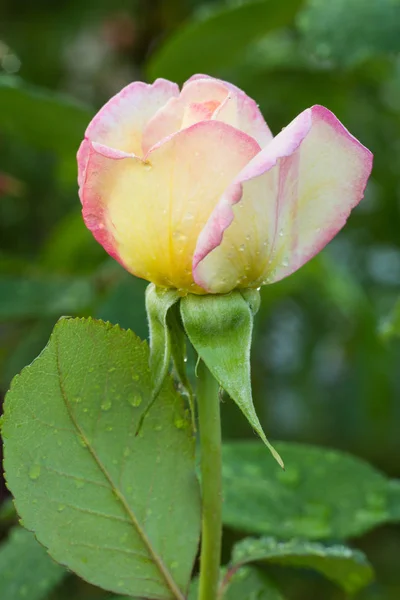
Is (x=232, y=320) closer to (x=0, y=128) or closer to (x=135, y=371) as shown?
(x=135, y=371)

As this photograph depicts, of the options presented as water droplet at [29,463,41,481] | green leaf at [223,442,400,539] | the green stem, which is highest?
water droplet at [29,463,41,481]

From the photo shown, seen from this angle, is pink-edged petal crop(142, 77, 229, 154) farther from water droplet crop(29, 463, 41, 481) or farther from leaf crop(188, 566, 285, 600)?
leaf crop(188, 566, 285, 600)

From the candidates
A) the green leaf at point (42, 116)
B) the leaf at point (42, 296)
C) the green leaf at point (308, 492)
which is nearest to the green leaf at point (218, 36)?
the green leaf at point (42, 116)

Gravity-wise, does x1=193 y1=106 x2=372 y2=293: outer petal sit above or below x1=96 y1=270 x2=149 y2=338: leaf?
above

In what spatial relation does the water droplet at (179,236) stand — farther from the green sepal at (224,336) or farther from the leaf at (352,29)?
the leaf at (352,29)

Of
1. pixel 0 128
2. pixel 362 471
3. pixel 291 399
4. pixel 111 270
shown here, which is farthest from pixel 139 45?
pixel 362 471

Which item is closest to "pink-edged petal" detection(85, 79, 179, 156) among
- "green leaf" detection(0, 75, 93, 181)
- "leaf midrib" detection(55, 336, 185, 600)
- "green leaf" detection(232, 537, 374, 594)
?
"leaf midrib" detection(55, 336, 185, 600)
